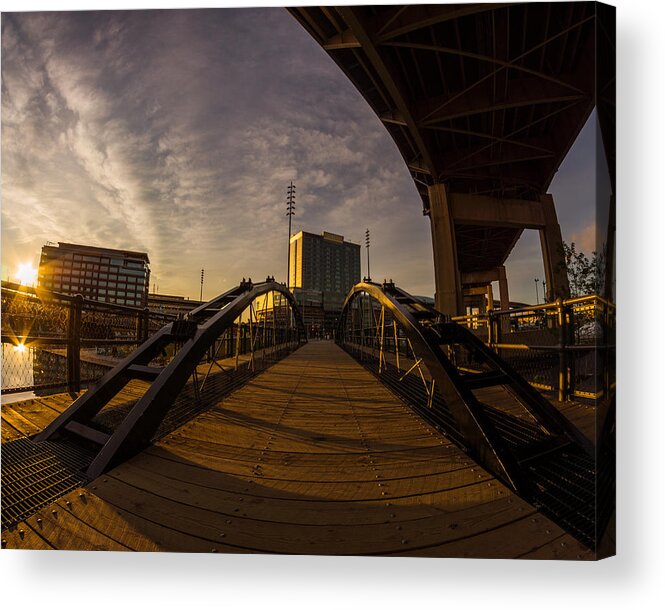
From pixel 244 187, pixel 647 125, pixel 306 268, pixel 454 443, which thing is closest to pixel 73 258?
pixel 244 187

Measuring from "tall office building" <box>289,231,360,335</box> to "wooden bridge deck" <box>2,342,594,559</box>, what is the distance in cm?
3180

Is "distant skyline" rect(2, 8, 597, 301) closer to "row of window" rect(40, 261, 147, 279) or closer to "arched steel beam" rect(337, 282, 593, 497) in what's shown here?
"row of window" rect(40, 261, 147, 279)

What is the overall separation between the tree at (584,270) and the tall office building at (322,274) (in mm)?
31040

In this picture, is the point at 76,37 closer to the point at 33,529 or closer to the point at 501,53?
the point at 33,529

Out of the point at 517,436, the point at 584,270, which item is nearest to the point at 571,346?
the point at 584,270

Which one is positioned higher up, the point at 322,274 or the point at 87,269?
the point at 322,274

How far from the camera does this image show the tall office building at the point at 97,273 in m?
3.33

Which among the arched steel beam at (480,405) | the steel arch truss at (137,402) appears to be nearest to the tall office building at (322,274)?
the steel arch truss at (137,402)

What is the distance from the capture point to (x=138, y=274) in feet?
15.0

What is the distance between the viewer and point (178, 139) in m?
3.55

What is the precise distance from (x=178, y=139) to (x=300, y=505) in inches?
156

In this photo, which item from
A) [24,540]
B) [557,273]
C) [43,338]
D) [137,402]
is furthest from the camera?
[557,273]

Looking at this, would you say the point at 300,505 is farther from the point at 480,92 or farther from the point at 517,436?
the point at 480,92

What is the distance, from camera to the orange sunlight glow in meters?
3.03
